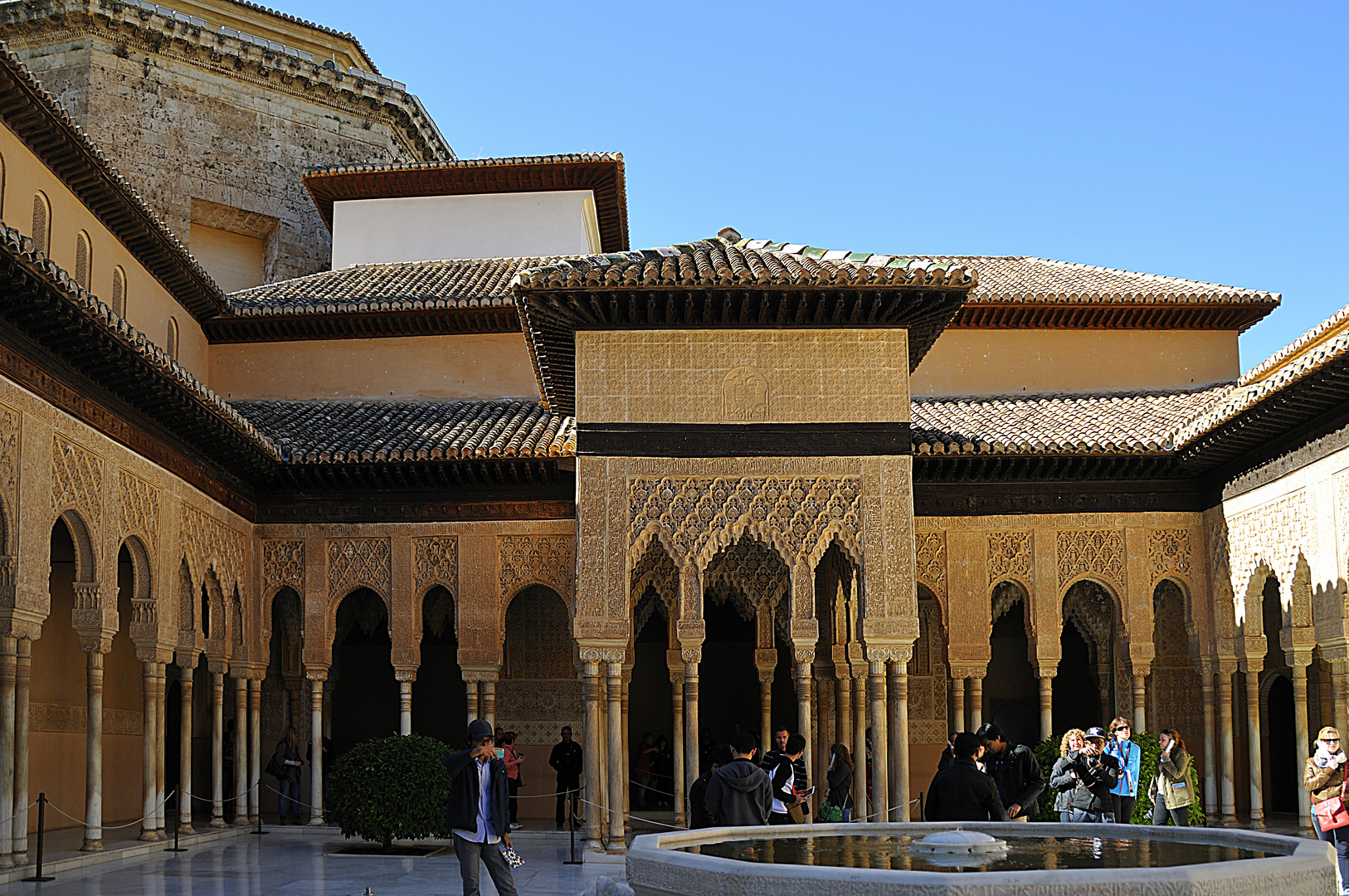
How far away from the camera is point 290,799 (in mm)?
16422

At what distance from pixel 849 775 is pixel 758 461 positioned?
304 centimetres

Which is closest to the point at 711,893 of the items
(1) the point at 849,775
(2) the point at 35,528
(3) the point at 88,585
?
(1) the point at 849,775

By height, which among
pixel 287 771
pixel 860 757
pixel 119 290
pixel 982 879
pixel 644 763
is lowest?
pixel 644 763

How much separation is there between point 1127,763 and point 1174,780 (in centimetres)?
117

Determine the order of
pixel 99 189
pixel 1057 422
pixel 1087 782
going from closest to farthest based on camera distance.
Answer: pixel 1087 782 → pixel 99 189 → pixel 1057 422

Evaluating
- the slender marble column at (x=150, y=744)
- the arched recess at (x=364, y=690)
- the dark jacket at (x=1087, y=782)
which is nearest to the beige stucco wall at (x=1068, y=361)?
the arched recess at (x=364, y=690)

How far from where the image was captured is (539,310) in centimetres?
1252

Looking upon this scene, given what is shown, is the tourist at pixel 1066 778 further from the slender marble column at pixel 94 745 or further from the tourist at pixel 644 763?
the tourist at pixel 644 763

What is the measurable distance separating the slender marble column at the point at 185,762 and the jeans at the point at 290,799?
90.9 inches

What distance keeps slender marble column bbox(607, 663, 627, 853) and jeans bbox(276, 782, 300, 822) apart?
5.65 meters

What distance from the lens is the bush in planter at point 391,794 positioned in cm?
1222

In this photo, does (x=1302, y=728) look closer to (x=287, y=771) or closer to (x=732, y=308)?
(x=732, y=308)

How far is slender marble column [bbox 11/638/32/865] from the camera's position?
10570mm

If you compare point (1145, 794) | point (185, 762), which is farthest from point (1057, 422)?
point (185, 762)
